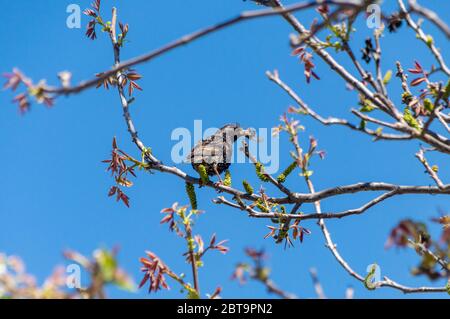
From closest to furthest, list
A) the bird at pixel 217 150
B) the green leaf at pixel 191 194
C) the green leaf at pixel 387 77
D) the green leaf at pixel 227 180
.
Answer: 1. the green leaf at pixel 387 77
2. the green leaf at pixel 191 194
3. the green leaf at pixel 227 180
4. the bird at pixel 217 150

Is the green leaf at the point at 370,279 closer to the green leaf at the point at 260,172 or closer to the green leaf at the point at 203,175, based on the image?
the green leaf at the point at 260,172

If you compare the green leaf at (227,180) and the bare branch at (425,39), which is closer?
the bare branch at (425,39)

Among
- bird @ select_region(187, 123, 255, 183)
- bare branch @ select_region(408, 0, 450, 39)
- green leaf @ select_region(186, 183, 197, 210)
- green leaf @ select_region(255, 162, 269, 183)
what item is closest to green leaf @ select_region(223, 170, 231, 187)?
bird @ select_region(187, 123, 255, 183)

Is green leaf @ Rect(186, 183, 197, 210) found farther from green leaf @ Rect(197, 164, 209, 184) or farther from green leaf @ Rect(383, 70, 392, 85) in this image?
green leaf @ Rect(383, 70, 392, 85)

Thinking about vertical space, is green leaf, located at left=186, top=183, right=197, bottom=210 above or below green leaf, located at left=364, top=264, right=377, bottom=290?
above

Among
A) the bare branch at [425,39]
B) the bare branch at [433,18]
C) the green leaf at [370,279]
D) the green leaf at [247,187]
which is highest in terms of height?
the bare branch at [425,39]

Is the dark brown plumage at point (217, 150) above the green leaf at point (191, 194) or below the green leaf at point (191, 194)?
above

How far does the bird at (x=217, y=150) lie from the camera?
20.6ft

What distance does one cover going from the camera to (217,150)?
255 inches

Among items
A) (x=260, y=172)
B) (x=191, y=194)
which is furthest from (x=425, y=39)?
(x=191, y=194)

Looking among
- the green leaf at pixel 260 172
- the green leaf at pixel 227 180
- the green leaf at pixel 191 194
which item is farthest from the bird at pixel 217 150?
the green leaf at pixel 260 172

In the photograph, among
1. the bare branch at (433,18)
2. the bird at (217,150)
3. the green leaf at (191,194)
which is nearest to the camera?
the bare branch at (433,18)

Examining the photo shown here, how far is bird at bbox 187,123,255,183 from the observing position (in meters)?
6.29
